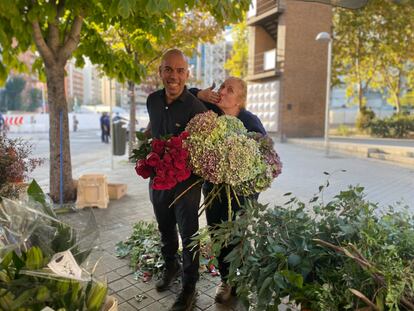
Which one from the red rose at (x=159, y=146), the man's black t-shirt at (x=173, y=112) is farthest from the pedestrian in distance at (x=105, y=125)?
the red rose at (x=159, y=146)

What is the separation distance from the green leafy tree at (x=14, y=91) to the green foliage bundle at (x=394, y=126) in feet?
177

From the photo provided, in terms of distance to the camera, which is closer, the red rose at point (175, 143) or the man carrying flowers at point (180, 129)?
the red rose at point (175, 143)

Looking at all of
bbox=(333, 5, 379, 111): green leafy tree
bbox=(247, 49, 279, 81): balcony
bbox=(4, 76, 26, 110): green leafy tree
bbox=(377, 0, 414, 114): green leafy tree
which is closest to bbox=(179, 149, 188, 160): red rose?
bbox=(377, 0, 414, 114): green leafy tree

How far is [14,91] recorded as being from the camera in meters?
56.8

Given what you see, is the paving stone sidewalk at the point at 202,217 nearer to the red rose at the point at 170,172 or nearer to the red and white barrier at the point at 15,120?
the red rose at the point at 170,172

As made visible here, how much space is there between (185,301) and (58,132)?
13.0ft

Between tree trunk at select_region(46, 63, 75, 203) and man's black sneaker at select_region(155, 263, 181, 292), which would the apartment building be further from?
man's black sneaker at select_region(155, 263, 181, 292)

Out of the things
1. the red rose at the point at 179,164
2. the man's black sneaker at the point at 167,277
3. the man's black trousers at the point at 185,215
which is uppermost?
the red rose at the point at 179,164

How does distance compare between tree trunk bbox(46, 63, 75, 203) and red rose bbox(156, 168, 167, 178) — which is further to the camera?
tree trunk bbox(46, 63, 75, 203)

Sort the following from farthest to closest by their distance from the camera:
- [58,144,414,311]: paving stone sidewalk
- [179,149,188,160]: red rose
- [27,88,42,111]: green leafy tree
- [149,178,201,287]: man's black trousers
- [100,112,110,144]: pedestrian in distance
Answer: [27,88,42,111]: green leafy tree → [100,112,110,144]: pedestrian in distance → [58,144,414,311]: paving stone sidewalk → [149,178,201,287]: man's black trousers → [179,149,188,160]: red rose

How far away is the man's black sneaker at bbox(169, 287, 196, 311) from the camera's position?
259cm

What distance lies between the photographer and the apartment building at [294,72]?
764 inches

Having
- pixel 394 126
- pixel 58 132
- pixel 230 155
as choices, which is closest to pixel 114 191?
pixel 58 132

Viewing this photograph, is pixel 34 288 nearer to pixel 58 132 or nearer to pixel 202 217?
pixel 202 217
